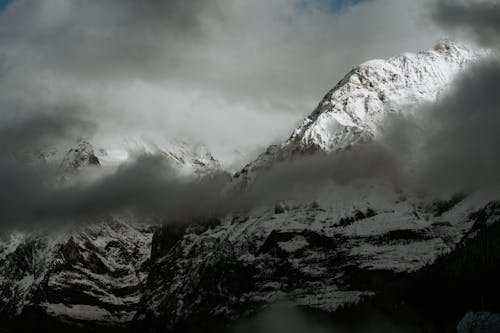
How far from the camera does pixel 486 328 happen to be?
119m

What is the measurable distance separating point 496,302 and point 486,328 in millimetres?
82001

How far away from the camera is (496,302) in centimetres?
19775

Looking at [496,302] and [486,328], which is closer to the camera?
[486,328]

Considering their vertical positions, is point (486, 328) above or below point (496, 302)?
below
